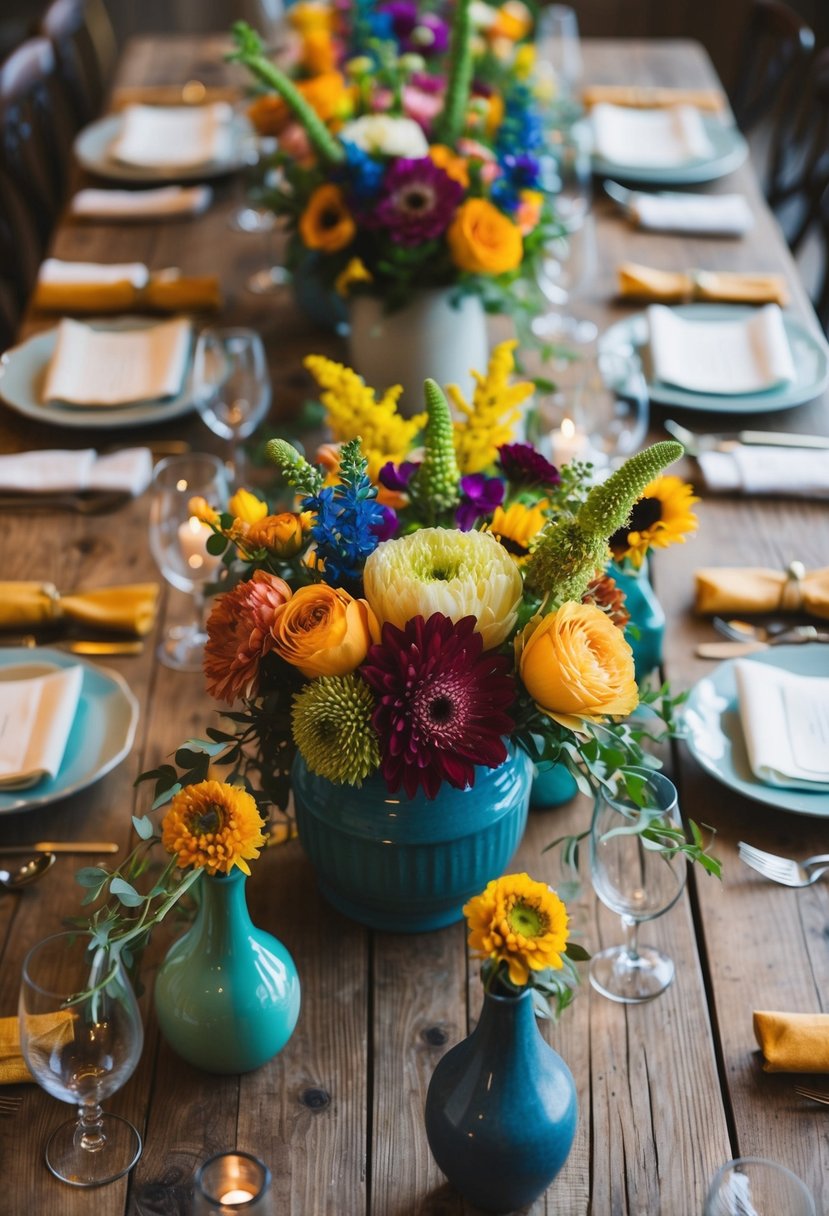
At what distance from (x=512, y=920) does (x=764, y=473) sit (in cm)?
106

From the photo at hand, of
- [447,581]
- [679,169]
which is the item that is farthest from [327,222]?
[679,169]

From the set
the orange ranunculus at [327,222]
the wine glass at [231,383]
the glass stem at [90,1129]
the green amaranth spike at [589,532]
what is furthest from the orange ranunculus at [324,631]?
the orange ranunculus at [327,222]

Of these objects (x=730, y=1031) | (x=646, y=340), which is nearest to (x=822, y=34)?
(x=646, y=340)

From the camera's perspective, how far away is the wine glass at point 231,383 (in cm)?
167

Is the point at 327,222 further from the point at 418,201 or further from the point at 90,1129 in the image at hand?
the point at 90,1129

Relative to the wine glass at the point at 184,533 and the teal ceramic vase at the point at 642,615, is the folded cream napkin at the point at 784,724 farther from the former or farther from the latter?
the wine glass at the point at 184,533

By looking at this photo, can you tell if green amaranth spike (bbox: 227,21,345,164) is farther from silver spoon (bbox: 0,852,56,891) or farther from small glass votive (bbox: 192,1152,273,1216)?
small glass votive (bbox: 192,1152,273,1216)

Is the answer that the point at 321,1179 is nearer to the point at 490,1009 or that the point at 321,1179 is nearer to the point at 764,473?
the point at 490,1009

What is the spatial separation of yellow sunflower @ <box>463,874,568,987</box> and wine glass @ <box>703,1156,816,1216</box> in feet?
0.61

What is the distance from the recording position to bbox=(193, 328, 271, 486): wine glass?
5.49ft

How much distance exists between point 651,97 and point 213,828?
240 centimetres

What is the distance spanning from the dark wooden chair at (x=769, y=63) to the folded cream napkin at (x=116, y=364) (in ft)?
5.71

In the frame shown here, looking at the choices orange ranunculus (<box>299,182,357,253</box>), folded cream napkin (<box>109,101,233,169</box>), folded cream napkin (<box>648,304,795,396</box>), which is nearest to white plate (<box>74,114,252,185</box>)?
folded cream napkin (<box>109,101,233,169</box>)

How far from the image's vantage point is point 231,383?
1688 millimetres
